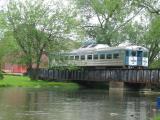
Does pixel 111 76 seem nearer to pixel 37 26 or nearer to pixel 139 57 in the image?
pixel 139 57

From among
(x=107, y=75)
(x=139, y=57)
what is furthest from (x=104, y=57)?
(x=139, y=57)

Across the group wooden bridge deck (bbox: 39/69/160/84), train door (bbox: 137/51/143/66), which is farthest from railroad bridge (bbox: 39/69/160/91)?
train door (bbox: 137/51/143/66)

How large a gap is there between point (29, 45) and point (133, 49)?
588 inches

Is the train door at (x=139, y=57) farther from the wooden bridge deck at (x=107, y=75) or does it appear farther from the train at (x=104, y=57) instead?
the wooden bridge deck at (x=107, y=75)

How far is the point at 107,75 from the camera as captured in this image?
6838 centimetres

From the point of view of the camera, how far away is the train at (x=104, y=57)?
65.4 metres

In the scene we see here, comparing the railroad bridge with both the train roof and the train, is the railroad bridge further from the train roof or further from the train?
the train roof

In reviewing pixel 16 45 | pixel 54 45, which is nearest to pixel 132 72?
pixel 54 45

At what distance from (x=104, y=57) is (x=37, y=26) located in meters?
10.6

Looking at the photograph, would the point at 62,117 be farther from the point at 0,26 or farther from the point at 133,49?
the point at 0,26

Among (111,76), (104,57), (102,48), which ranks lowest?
(111,76)

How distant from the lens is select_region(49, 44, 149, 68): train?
65438 millimetres

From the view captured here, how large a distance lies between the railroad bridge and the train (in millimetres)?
1042

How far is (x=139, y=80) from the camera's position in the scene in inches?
2466
